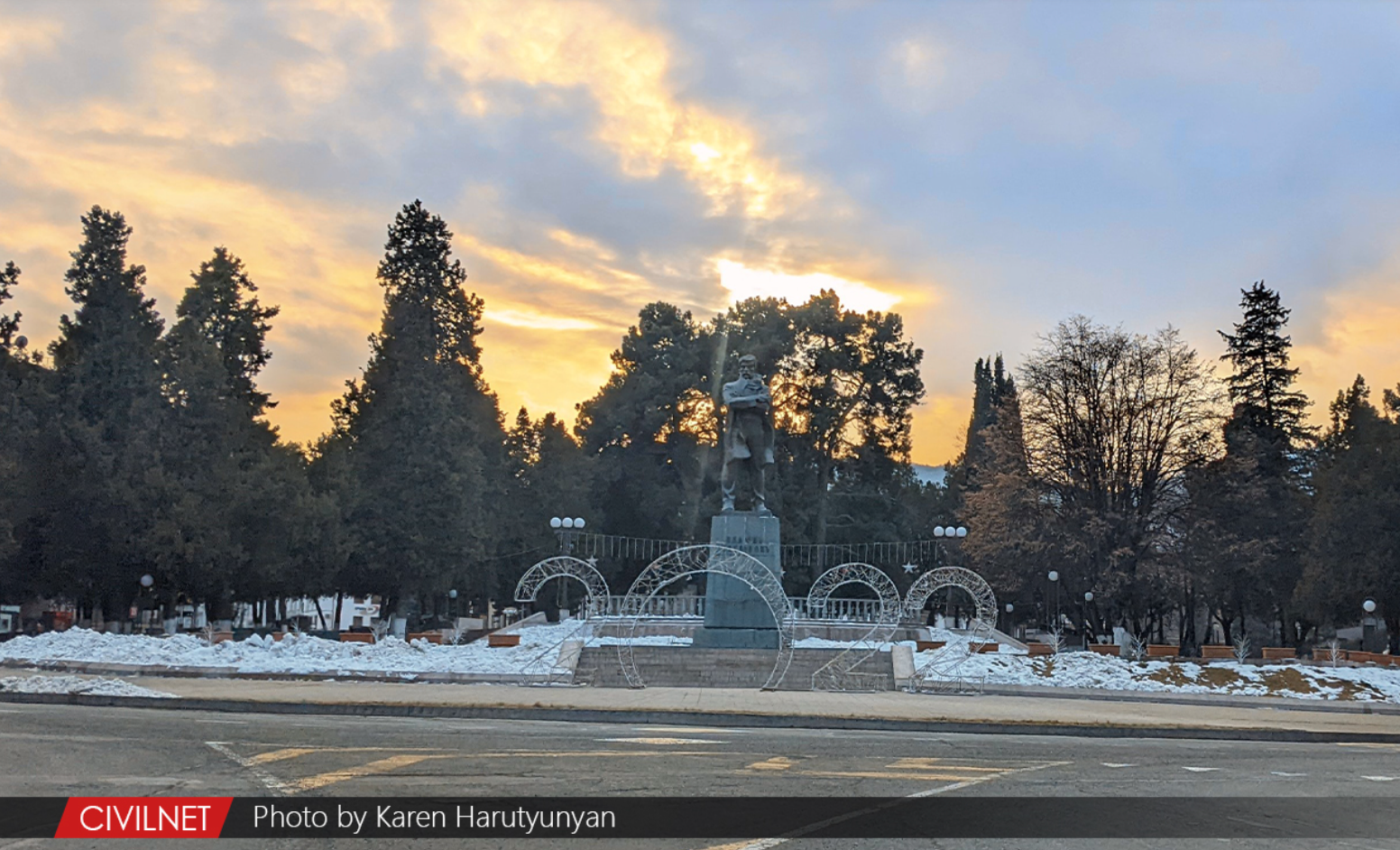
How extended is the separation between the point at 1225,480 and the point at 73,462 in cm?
3864

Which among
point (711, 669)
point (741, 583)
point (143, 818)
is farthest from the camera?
point (741, 583)

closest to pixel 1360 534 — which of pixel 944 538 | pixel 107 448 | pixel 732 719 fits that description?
pixel 944 538

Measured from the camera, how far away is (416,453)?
5197 centimetres

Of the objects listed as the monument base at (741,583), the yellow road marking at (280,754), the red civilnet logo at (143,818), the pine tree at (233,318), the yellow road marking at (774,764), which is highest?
the pine tree at (233,318)

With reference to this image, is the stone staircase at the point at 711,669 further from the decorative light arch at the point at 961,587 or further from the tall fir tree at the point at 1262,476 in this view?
the tall fir tree at the point at 1262,476

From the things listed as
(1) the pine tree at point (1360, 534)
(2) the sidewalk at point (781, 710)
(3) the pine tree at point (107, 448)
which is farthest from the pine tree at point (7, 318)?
(1) the pine tree at point (1360, 534)

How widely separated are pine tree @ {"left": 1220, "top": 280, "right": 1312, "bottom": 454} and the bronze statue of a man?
32035mm

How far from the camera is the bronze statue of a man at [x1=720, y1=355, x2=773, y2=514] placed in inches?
1281

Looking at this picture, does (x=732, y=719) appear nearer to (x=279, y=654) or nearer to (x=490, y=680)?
(x=490, y=680)

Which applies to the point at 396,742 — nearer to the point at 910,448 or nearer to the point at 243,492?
the point at 243,492

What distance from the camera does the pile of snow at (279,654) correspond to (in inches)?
991

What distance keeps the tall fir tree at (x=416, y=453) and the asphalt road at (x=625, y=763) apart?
35.8 metres

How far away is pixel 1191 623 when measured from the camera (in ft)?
161

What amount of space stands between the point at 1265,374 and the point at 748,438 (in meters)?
35.7
